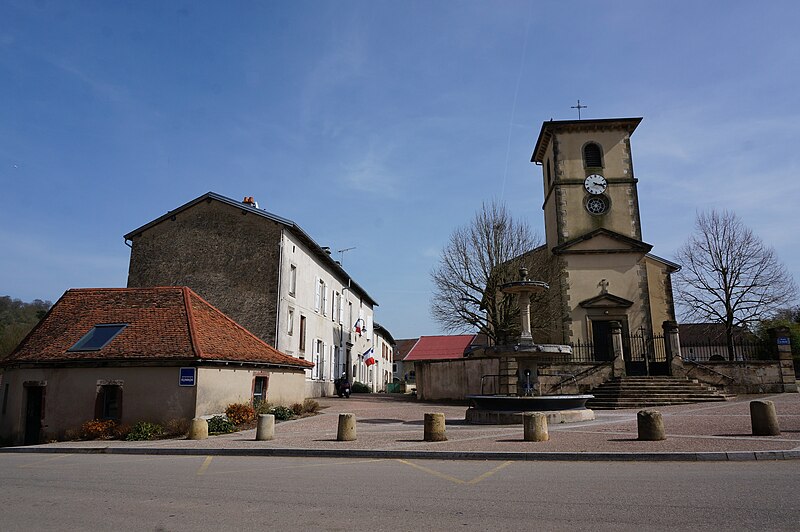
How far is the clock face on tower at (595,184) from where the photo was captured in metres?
32.3

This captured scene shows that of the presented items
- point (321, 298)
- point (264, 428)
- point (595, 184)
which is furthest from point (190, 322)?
point (595, 184)

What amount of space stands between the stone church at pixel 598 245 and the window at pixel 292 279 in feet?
41.4

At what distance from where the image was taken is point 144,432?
52.5ft

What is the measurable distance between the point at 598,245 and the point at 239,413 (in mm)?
20760

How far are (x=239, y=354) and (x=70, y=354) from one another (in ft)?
16.5

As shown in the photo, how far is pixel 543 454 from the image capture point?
10273 millimetres

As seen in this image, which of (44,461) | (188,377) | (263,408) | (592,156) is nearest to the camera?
(44,461)

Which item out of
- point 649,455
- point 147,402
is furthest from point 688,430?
point 147,402

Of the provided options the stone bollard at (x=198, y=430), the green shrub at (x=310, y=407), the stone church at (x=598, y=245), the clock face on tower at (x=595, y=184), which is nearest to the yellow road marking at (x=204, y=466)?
the stone bollard at (x=198, y=430)

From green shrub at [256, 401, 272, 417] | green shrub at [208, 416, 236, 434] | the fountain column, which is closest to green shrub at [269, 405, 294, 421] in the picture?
green shrub at [256, 401, 272, 417]

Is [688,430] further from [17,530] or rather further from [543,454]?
[17,530]

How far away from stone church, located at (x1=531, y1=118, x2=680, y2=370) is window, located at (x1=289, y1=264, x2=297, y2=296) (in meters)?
12.6

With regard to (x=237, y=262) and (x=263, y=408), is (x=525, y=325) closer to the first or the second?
(x=263, y=408)

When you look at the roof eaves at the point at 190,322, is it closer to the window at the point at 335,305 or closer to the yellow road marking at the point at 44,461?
the yellow road marking at the point at 44,461
